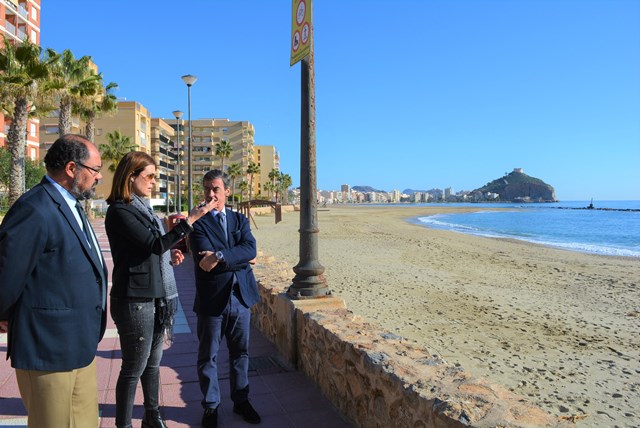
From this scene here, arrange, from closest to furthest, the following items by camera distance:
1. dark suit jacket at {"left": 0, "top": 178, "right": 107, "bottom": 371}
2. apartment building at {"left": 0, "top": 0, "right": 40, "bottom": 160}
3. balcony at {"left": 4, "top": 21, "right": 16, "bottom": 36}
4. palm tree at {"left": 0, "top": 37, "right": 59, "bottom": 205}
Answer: dark suit jacket at {"left": 0, "top": 178, "right": 107, "bottom": 371} < palm tree at {"left": 0, "top": 37, "right": 59, "bottom": 205} < apartment building at {"left": 0, "top": 0, "right": 40, "bottom": 160} < balcony at {"left": 4, "top": 21, "right": 16, "bottom": 36}

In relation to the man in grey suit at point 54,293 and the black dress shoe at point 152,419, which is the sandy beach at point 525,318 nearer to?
the man in grey suit at point 54,293

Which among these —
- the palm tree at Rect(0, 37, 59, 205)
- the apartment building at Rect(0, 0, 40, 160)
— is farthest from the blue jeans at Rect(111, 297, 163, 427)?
the apartment building at Rect(0, 0, 40, 160)

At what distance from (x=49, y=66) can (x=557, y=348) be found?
73.9 ft

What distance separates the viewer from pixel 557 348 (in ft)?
22.3

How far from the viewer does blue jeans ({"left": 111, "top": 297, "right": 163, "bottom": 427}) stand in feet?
8.23

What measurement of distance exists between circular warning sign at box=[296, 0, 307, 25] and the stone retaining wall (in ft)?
8.99

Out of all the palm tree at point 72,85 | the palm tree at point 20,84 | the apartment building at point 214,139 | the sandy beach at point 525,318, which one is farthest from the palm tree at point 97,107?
the apartment building at point 214,139

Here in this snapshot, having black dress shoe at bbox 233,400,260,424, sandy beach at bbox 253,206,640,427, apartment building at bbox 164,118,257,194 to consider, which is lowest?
sandy beach at bbox 253,206,640,427

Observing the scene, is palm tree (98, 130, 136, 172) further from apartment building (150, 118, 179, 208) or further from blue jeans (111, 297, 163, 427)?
blue jeans (111, 297, 163, 427)

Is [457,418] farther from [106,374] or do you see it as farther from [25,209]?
[106,374]

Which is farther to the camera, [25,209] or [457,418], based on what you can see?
[457,418]

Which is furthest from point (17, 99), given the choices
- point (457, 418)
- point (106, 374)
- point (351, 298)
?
point (457, 418)

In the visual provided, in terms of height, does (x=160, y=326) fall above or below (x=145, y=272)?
below

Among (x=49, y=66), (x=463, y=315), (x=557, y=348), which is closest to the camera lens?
(x=557, y=348)
